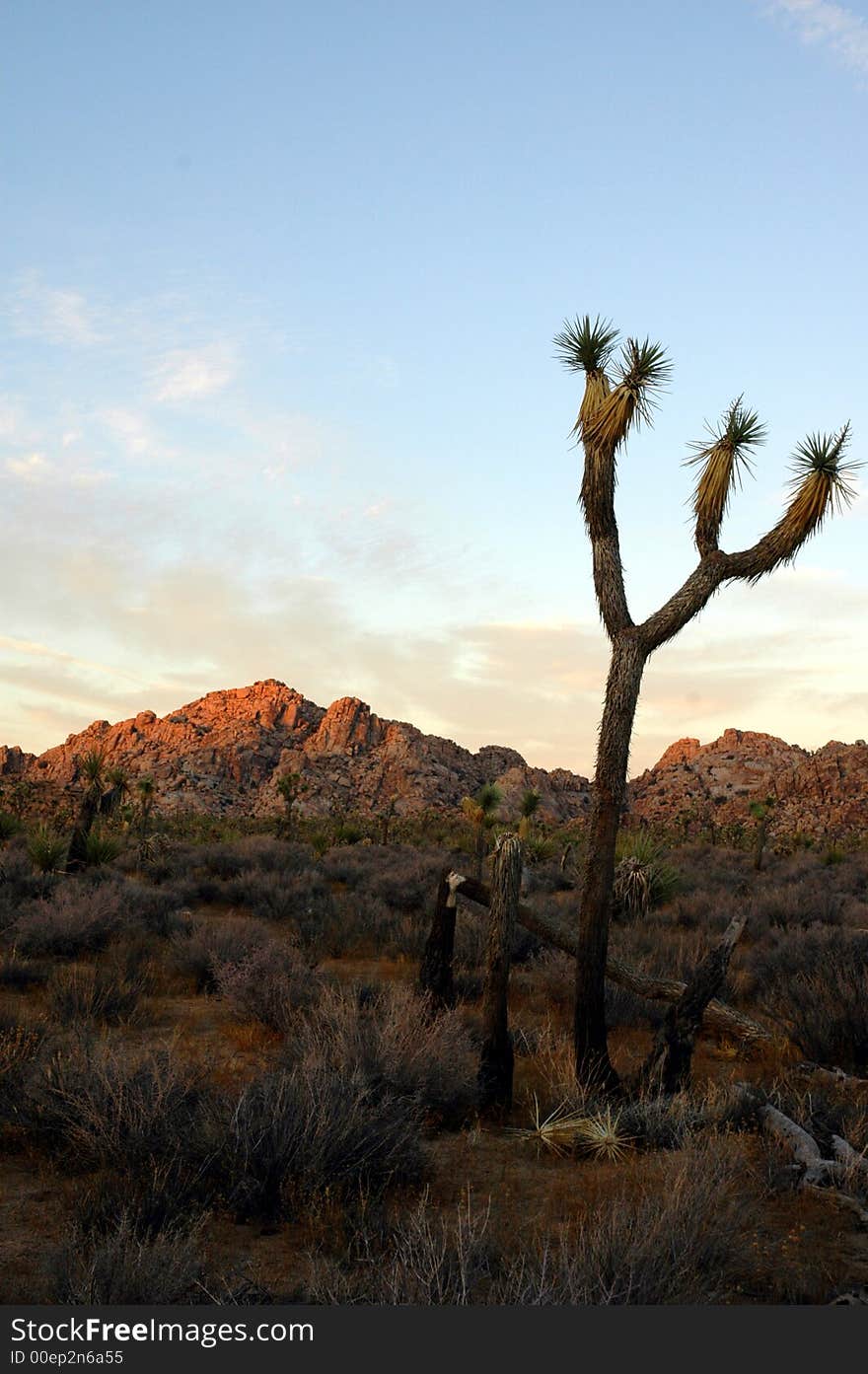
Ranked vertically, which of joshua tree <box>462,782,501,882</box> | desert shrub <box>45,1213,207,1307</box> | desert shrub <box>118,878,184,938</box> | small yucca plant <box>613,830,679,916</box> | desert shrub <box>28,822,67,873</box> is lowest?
desert shrub <box>45,1213,207,1307</box>

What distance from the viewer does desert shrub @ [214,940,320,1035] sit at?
32.2 ft

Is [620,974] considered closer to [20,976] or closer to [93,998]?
[93,998]

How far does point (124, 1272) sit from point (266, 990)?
605 cm

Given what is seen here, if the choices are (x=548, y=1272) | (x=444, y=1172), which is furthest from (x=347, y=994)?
(x=548, y=1272)

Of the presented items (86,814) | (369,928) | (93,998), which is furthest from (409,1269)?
(86,814)

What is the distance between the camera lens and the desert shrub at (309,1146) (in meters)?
5.48

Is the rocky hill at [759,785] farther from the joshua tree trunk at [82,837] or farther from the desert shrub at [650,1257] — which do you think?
the desert shrub at [650,1257]

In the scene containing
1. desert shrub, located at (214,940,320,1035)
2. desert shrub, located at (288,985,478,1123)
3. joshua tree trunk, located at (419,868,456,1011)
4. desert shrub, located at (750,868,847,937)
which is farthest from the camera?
desert shrub, located at (750,868,847,937)

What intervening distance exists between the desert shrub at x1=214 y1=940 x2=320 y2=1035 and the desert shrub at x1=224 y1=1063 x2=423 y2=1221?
120 inches

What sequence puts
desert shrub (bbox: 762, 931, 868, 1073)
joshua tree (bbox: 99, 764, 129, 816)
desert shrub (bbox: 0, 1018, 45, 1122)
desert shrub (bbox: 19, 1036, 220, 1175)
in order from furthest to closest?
1. joshua tree (bbox: 99, 764, 129, 816)
2. desert shrub (bbox: 762, 931, 868, 1073)
3. desert shrub (bbox: 0, 1018, 45, 1122)
4. desert shrub (bbox: 19, 1036, 220, 1175)

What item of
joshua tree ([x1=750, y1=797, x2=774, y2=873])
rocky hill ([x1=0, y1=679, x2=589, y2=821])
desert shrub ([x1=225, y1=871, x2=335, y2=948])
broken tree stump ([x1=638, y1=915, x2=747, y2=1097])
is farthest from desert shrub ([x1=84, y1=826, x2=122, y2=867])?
rocky hill ([x1=0, y1=679, x2=589, y2=821])

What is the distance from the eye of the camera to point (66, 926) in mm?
13039

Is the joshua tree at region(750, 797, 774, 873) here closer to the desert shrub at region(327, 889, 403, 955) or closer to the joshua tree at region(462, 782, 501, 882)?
the joshua tree at region(462, 782, 501, 882)

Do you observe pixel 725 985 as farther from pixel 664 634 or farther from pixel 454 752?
pixel 454 752
